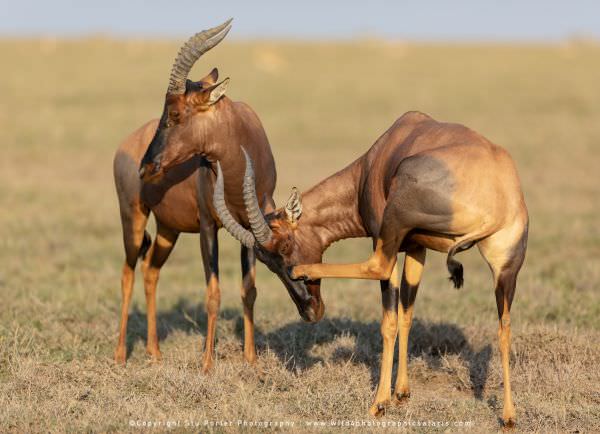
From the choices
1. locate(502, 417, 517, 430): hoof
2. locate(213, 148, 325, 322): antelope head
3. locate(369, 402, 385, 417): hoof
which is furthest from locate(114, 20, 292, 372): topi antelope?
locate(502, 417, 517, 430): hoof

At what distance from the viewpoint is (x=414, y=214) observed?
6996 millimetres

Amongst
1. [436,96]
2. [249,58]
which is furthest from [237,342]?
[249,58]

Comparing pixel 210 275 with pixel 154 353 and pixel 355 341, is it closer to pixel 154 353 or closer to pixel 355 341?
pixel 154 353

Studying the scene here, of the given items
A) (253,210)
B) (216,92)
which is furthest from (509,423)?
(216,92)

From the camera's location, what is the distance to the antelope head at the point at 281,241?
303 inches

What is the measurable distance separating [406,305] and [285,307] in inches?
140

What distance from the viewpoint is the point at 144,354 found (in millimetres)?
9922

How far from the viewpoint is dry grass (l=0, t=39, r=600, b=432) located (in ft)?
25.1

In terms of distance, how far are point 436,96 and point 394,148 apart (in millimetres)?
28347

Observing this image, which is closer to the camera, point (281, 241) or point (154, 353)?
point (281, 241)

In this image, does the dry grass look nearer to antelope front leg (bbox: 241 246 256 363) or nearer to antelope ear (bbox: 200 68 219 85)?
antelope front leg (bbox: 241 246 256 363)

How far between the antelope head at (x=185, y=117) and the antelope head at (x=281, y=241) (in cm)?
61

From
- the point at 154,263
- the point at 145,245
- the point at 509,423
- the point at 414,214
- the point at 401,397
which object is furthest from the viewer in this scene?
the point at 145,245

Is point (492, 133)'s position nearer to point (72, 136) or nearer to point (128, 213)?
point (72, 136)
